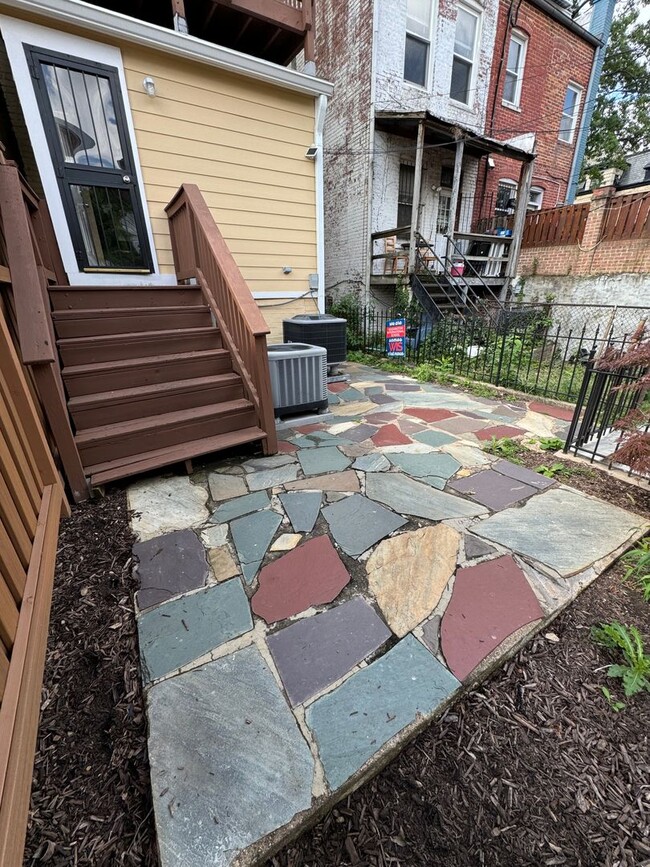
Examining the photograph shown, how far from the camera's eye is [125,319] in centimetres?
310

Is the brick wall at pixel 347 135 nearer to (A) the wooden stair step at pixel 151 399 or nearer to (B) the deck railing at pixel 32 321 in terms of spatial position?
(A) the wooden stair step at pixel 151 399

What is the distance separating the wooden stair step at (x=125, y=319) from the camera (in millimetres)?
2859

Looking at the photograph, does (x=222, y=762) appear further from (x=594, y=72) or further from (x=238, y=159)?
(x=594, y=72)

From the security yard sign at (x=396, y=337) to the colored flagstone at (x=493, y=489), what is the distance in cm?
420

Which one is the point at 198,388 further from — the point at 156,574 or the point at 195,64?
the point at 195,64

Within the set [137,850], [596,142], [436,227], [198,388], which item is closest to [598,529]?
[137,850]

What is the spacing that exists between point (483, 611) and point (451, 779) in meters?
0.62

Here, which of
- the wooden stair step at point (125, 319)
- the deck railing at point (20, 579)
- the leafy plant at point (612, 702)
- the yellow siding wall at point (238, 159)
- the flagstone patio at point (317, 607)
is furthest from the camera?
Answer: the yellow siding wall at point (238, 159)

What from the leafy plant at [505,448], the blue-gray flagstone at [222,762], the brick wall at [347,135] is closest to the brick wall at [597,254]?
the brick wall at [347,135]

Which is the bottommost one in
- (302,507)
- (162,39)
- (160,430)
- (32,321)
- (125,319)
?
(302,507)

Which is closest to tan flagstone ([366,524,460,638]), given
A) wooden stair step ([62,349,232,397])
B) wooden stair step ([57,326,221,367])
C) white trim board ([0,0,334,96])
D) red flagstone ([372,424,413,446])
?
red flagstone ([372,424,413,446])

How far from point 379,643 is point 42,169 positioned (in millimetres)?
5194

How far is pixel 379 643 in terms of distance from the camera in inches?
56.4

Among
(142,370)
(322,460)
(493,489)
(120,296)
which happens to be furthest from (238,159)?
(493,489)
